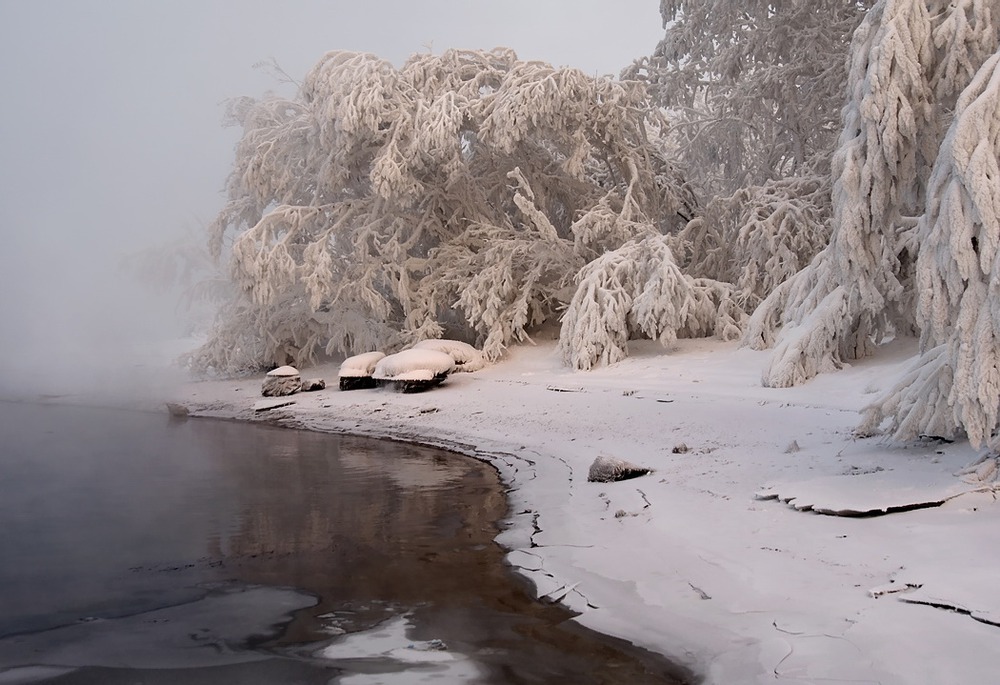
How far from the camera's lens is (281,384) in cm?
1467

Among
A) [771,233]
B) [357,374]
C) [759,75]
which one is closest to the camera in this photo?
[771,233]

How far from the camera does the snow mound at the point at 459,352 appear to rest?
48.3 ft

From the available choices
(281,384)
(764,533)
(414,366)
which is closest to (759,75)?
(414,366)

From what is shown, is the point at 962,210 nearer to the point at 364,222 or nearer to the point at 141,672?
the point at 141,672

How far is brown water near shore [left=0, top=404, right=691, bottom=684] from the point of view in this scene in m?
3.78

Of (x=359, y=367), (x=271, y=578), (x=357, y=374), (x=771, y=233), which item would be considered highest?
(x=771, y=233)

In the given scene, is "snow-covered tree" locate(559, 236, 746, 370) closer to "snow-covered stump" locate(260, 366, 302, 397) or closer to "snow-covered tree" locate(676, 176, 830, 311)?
"snow-covered tree" locate(676, 176, 830, 311)

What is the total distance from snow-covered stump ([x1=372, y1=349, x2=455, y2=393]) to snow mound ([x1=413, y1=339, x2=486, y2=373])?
86 centimetres

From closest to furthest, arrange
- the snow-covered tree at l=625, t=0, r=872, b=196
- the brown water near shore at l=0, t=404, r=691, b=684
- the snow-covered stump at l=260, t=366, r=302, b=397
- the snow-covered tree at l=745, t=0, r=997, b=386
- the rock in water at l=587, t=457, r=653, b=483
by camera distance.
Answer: the brown water near shore at l=0, t=404, r=691, b=684, the snow-covered tree at l=745, t=0, r=997, b=386, the rock in water at l=587, t=457, r=653, b=483, the snow-covered stump at l=260, t=366, r=302, b=397, the snow-covered tree at l=625, t=0, r=872, b=196

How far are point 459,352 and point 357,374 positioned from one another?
1823 mm

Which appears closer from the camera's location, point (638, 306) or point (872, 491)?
point (872, 491)

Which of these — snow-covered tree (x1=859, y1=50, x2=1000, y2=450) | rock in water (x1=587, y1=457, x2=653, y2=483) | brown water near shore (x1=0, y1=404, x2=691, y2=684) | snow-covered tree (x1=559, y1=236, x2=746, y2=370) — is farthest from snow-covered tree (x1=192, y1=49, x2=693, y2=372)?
snow-covered tree (x1=859, y1=50, x2=1000, y2=450)

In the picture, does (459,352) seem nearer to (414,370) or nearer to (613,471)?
(414,370)

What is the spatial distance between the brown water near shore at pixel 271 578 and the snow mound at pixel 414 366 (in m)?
3.74
